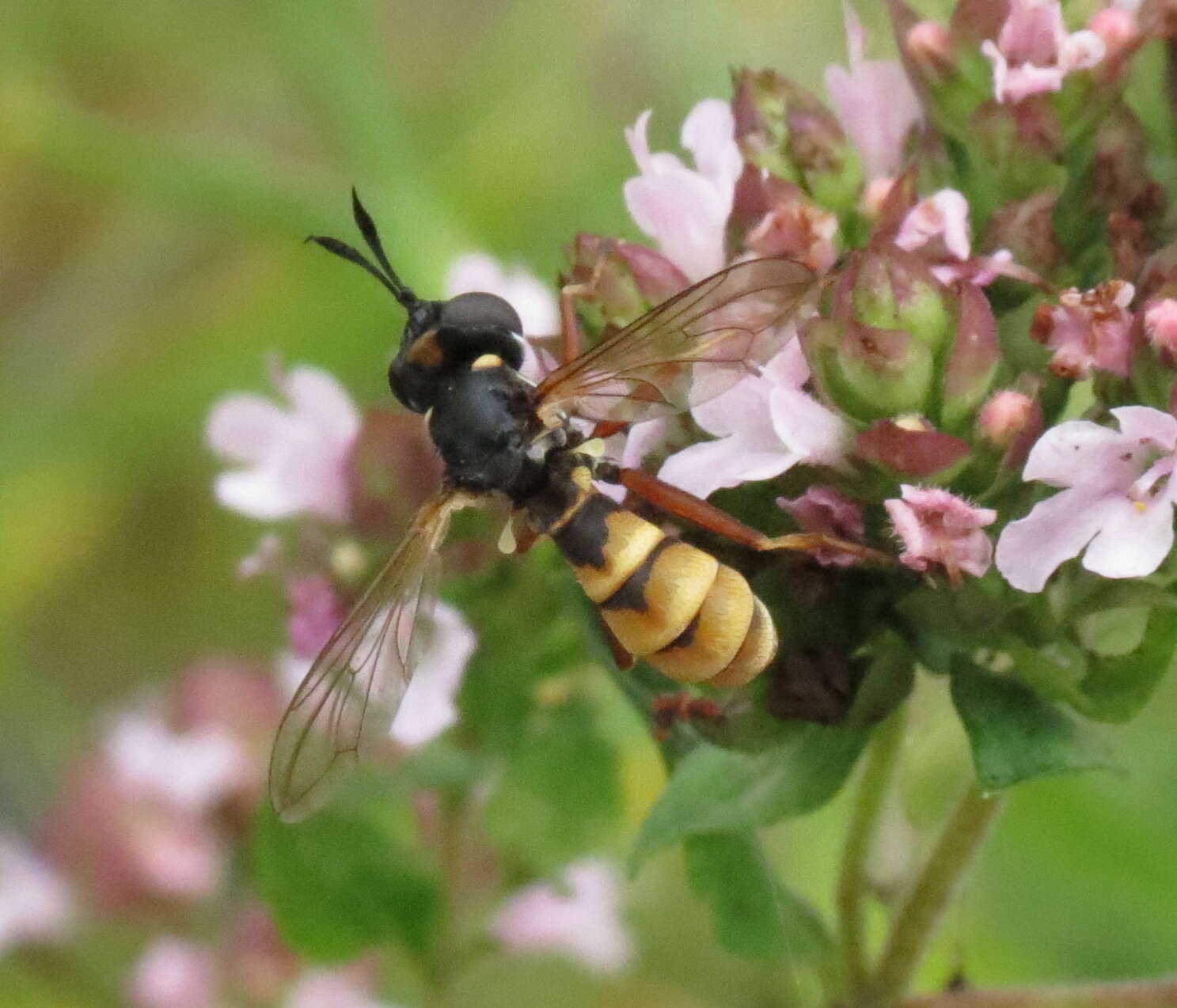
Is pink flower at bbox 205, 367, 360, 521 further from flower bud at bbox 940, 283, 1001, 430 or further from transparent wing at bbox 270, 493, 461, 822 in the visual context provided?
flower bud at bbox 940, 283, 1001, 430

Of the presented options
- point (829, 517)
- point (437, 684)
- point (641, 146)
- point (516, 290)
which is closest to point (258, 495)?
point (437, 684)

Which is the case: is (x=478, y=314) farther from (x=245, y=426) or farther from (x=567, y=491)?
(x=245, y=426)

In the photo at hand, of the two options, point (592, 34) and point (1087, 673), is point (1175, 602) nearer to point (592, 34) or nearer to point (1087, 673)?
point (1087, 673)

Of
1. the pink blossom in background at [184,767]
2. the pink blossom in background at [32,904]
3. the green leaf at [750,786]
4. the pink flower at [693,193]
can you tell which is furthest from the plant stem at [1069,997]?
the pink blossom in background at [32,904]

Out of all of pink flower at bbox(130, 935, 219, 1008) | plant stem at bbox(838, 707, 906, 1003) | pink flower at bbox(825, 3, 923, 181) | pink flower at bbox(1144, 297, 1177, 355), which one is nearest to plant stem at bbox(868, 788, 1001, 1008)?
plant stem at bbox(838, 707, 906, 1003)

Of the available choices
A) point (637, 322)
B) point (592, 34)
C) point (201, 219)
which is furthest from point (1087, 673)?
point (201, 219)

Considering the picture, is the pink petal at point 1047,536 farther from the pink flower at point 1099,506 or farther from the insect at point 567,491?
the insect at point 567,491
